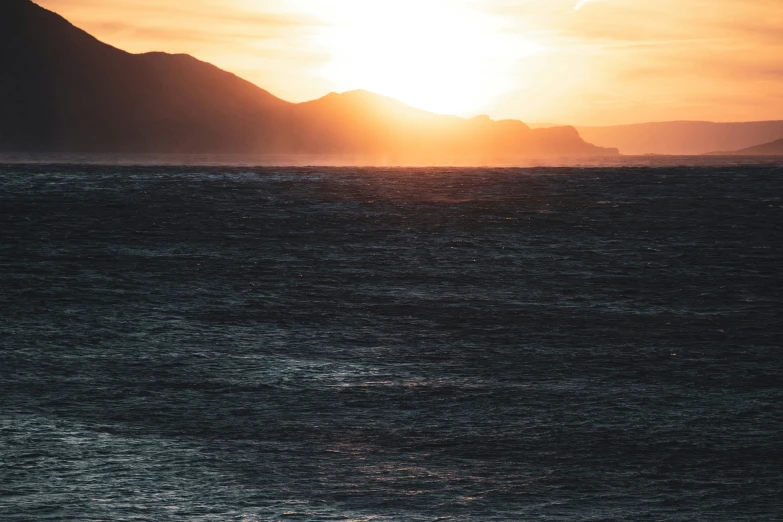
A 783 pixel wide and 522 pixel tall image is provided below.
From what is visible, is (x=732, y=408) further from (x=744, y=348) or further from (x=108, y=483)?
(x=108, y=483)

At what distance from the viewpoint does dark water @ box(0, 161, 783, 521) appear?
1320 centimetres

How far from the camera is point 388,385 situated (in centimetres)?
2000

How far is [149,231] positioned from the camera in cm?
6662

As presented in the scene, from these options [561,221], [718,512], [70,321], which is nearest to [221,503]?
[718,512]

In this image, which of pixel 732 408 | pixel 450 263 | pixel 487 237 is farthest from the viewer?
pixel 487 237

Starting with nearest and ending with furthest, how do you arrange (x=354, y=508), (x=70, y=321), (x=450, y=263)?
(x=354, y=508), (x=70, y=321), (x=450, y=263)

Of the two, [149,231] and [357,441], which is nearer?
[357,441]

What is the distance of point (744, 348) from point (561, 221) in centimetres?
5254

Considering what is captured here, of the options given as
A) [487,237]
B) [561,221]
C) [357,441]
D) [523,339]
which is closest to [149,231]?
[487,237]

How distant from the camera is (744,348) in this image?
2545 centimetres

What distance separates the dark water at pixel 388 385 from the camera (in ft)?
43.3

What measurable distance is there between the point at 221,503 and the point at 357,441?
3707mm

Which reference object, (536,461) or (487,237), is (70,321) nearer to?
(536,461)

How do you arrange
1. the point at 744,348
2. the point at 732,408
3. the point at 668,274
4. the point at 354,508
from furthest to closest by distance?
the point at 668,274 → the point at 744,348 → the point at 732,408 → the point at 354,508
